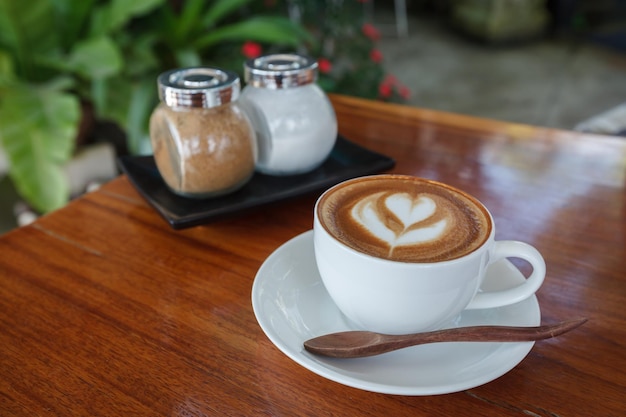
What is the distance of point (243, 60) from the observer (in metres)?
1.69

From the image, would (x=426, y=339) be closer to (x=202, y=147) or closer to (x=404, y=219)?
(x=404, y=219)

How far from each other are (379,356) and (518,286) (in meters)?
0.12

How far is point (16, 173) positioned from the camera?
1.31m

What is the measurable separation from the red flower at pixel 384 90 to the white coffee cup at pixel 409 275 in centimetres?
159

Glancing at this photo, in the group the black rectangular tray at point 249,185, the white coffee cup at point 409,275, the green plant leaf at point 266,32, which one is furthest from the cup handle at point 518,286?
the green plant leaf at point 266,32

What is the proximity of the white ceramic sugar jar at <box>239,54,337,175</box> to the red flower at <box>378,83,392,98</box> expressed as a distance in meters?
1.36

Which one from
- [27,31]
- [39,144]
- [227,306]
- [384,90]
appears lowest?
[384,90]

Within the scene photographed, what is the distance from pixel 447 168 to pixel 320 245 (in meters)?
0.37

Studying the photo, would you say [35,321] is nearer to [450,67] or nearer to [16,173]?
[16,173]

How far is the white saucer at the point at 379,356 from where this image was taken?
0.38m

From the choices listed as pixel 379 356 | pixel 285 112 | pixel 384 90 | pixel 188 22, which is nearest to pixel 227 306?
pixel 379 356

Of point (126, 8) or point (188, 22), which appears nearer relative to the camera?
point (126, 8)

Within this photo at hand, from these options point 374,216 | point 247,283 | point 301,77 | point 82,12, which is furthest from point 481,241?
point 82,12

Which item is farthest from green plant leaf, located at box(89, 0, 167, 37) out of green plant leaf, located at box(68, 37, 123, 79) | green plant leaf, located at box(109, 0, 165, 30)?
green plant leaf, located at box(68, 37, 123, 79)
